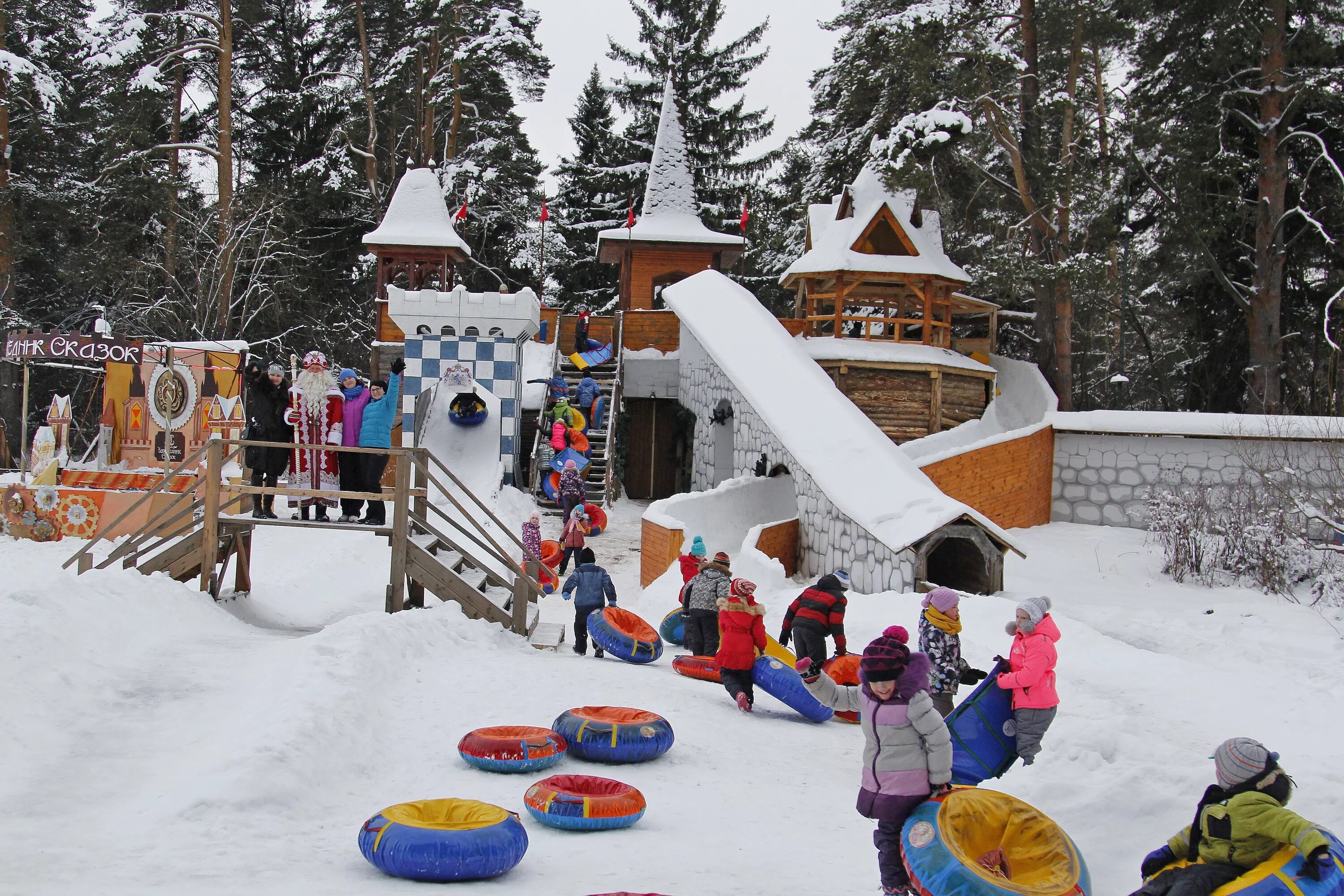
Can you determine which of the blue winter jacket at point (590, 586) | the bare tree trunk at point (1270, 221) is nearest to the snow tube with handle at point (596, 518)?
the blue winter jacket at point (590, 586)

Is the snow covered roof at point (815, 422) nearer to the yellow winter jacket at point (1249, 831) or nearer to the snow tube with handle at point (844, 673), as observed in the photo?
the snow tube with handle at point (844, 673)

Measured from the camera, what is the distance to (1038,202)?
66.8 feet

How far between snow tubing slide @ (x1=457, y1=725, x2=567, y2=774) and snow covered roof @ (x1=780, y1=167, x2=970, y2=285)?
14.2 metres

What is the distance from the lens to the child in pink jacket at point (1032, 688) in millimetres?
6082

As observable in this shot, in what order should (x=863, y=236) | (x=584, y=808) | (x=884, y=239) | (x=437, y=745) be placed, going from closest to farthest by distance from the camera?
(x=584, y=808) → (x=437, y=745) → (x=863, y=236) → (x=884, y=239)

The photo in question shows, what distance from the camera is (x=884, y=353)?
60.4 feet

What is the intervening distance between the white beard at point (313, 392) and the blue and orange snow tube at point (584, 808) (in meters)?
7.25

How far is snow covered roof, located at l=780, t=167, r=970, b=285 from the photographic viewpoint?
19.1 m

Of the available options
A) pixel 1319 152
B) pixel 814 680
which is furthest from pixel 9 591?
pixel 1319 152

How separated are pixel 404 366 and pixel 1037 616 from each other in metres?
13.1

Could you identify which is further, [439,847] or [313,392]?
[313,392]

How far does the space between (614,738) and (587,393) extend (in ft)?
46.6

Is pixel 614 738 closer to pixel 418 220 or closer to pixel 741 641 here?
pixel 741 641

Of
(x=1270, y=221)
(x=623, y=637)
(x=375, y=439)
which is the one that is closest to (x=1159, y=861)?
(x=623, y=637)
